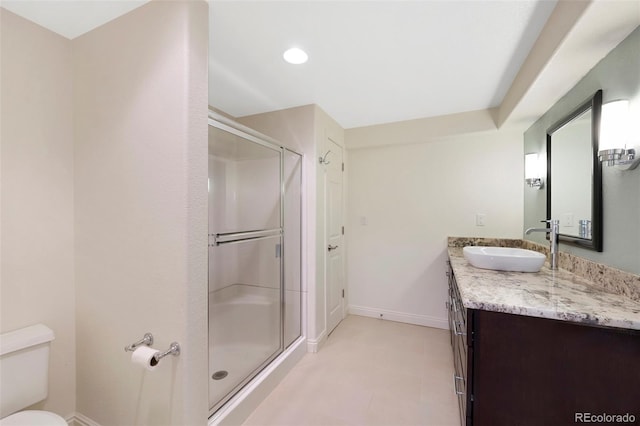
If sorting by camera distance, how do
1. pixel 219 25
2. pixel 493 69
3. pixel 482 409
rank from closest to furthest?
1. pixel 482 409
2. pixel 219 25
3. pixel 493 69

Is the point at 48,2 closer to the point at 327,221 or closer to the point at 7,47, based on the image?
the point at 7,47

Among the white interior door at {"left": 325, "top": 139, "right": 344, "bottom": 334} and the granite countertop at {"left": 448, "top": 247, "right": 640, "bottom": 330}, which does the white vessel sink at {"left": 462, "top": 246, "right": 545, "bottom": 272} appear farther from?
the white interior door at {"left": 325, "top": 139, "right": 344, "bottom": 334}

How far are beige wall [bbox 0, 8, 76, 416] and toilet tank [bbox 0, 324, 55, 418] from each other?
0.12 m

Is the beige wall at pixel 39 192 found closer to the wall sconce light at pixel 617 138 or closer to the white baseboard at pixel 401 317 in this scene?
the white baseboard at pixel 401 317

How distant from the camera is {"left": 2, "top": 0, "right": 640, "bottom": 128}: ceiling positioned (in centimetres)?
120

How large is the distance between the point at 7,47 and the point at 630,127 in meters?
2.98

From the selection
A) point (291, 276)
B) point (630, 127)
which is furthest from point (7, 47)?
point (630, 127)

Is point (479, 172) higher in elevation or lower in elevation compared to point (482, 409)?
higher

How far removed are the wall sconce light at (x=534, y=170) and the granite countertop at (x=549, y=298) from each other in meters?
0.81

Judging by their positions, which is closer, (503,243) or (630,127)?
(630,127)

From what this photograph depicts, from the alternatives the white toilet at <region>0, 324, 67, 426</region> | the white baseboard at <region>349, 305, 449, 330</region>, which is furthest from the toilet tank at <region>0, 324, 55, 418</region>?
the white baseboard at <region>349, 305, 449, 330</region>

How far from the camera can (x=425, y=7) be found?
4.00 ft

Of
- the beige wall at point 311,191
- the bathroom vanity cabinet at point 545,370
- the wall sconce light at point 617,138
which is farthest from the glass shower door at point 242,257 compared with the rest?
the wall sconce light at point 617,138

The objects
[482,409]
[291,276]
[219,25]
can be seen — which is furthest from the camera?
[291,276]
